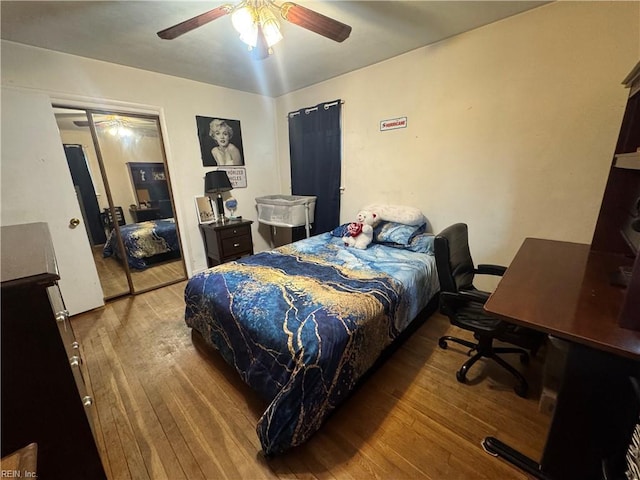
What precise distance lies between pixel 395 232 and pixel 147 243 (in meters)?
3.09

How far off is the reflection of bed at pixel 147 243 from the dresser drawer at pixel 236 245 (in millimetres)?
681

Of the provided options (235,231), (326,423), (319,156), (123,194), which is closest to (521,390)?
(326,423)

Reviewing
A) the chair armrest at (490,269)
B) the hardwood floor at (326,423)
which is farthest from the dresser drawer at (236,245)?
the chair armrest at (490,269)

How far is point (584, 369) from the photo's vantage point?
96 centimetres

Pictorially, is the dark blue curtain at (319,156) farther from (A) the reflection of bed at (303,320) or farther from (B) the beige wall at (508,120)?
(A) the reflection of bed at (303,320)

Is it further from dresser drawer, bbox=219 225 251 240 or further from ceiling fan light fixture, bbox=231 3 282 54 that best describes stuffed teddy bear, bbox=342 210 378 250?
ceiling fan light fixture, bbox=231 3 282 54

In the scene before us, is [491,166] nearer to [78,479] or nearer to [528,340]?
[528,340]

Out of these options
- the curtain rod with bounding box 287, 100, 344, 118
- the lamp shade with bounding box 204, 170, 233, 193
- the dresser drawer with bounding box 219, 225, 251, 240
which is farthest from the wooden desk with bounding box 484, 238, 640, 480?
the lamp shade with bounding box 204, 170, 233, 193

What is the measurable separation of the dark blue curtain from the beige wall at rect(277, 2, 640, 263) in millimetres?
365

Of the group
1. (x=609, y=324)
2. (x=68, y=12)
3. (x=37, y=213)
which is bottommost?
(x=609, y=324)

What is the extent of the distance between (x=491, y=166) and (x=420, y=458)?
2.32m

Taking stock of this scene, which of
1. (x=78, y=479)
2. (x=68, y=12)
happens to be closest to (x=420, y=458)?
(x=78, y=479)

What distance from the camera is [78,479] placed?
909 mm

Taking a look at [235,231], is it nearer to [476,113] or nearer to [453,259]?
[453,259]
